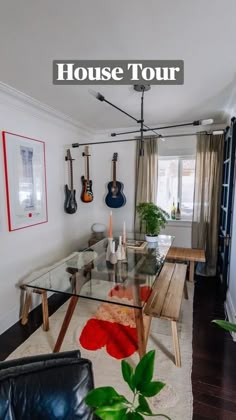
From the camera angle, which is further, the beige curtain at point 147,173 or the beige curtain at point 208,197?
the beige curtain at point 147,173

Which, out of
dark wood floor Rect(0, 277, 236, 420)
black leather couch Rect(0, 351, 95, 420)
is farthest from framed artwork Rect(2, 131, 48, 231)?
black leather couch Rect(0, 351, 95, 420)

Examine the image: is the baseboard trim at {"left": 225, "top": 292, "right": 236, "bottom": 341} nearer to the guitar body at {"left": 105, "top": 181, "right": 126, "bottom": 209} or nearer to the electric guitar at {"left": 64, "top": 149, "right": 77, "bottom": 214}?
the guitar body at {"left": 105, "top": 181, "right": 126, "bottom": 209}

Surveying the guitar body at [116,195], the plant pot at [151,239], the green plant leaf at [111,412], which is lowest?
the plant pot at [151,239]

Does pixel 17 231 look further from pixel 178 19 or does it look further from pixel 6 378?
pixel 178 19

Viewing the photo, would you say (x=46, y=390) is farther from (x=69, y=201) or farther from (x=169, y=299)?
(x=69, y=201)

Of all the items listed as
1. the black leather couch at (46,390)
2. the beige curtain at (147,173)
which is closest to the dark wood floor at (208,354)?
the black leather couch at (46,390)

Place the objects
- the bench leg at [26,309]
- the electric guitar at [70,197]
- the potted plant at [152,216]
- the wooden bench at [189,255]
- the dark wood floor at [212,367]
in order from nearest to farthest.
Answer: the dark wood floor at [212,367]
the bench leg at [26,309]
the potted plant at [152,216]
the wooden bench at [189,255]
the electric guitar at [70,197]

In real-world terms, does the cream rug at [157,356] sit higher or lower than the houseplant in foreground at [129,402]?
lower

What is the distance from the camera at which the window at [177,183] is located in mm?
3766

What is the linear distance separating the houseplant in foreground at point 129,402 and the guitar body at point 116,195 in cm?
338

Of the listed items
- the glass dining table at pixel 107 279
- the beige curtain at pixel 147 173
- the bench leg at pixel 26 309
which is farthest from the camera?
the beige curtain at pixel 147 173

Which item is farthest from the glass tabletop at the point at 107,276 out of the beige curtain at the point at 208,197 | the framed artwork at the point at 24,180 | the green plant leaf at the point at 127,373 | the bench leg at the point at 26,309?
the beige curtain at the point at 208,197

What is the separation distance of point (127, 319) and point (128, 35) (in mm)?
2593

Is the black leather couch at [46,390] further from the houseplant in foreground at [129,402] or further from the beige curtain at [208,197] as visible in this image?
the beige curtain at [208,197]
